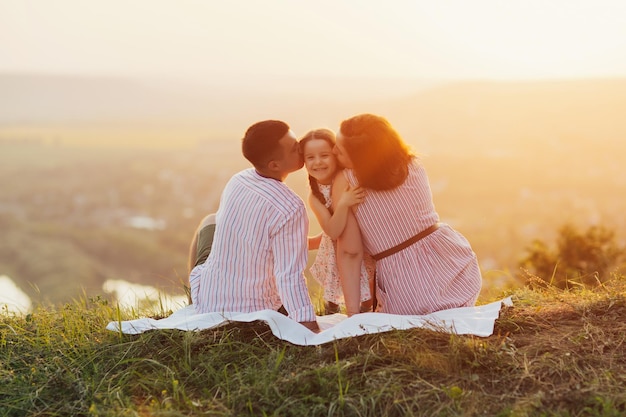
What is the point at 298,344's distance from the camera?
360 centimetres

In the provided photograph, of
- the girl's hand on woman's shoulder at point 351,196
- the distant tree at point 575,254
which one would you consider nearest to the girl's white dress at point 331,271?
the girl's hand on woman's shoulder at point 351,196

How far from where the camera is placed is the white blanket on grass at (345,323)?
360 centimetres

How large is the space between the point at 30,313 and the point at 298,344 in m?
2.26

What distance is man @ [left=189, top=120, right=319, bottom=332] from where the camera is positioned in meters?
3.87

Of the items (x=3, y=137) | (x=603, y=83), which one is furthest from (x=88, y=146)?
(x=603, y=83)

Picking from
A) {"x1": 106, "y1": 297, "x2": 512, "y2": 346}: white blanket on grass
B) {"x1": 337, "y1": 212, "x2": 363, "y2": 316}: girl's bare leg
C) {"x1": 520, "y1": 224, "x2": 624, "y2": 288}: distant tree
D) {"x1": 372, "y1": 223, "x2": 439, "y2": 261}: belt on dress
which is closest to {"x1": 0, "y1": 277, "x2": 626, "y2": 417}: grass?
{"x1": 106, "y1": 297, "x2": 512, "y2": 346}: white blanket on grass

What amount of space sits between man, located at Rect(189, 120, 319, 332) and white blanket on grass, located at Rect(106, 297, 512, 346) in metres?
0.14

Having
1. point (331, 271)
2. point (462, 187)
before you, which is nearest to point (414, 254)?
point (331, 271)

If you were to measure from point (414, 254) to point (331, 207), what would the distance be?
0.67 meters

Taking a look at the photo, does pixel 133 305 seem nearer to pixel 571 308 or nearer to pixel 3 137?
pixel 571 308

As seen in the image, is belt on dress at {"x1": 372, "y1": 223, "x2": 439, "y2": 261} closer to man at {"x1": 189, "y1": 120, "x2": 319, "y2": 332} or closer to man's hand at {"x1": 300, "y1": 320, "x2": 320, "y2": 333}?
man at {"x1": 189, "y1": 120, "x2": 319, "y2": 332}

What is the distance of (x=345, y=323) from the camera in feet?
12.2

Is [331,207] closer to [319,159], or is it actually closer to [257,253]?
[319,159]

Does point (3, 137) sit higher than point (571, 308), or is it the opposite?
point (571, 308)
